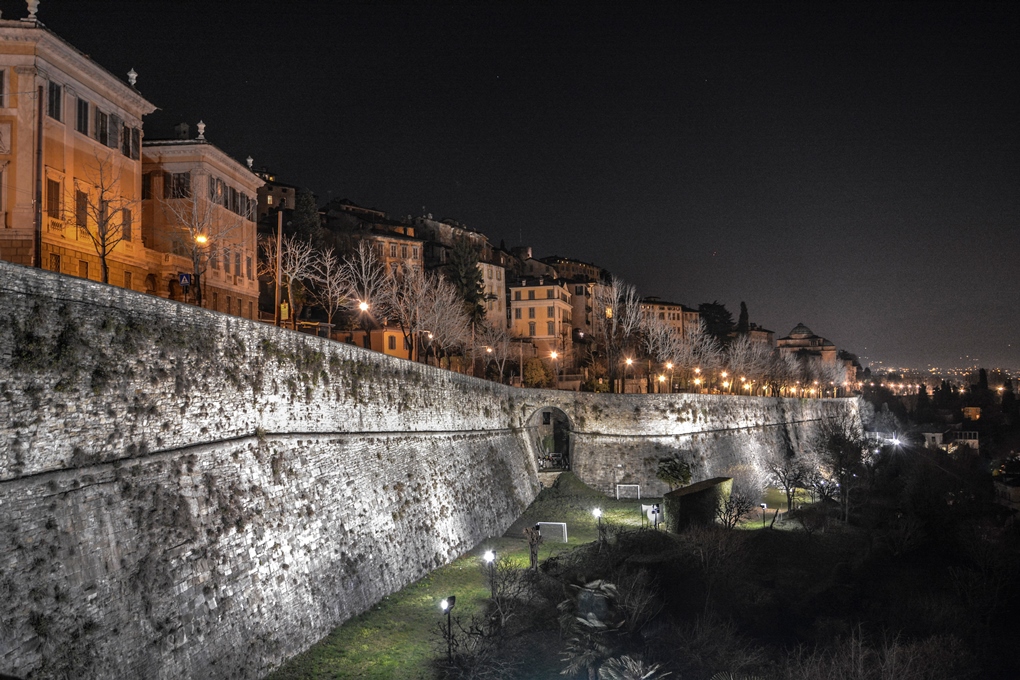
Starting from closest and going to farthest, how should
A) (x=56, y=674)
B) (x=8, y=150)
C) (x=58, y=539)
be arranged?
(x=56, y=674) < (x=58, y=539) < (x=8, y=150)

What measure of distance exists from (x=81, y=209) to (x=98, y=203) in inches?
31.6

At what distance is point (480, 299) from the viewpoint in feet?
243

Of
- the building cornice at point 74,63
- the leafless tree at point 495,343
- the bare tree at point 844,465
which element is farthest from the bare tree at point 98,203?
the bare tree at point 844,465

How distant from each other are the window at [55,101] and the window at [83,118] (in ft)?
3.38

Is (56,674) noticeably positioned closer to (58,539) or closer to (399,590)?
(58,539)

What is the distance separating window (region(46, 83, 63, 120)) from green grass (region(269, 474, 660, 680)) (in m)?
20.8

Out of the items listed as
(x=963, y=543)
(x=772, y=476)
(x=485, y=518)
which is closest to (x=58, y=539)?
(x=485, y=518)

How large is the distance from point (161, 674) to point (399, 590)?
345 inches

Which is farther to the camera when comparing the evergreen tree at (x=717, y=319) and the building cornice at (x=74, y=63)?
the evergreen tree at (x=717, y=319)

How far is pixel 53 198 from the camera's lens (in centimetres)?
2486

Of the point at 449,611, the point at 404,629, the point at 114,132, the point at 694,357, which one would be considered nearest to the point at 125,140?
the point at 114,132

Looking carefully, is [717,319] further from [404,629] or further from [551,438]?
[404,629]

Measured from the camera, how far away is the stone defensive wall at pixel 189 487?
9930mm

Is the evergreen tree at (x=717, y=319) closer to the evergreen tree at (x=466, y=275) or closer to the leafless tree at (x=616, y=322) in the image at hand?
the leafless tree at (x=616, y=322)
